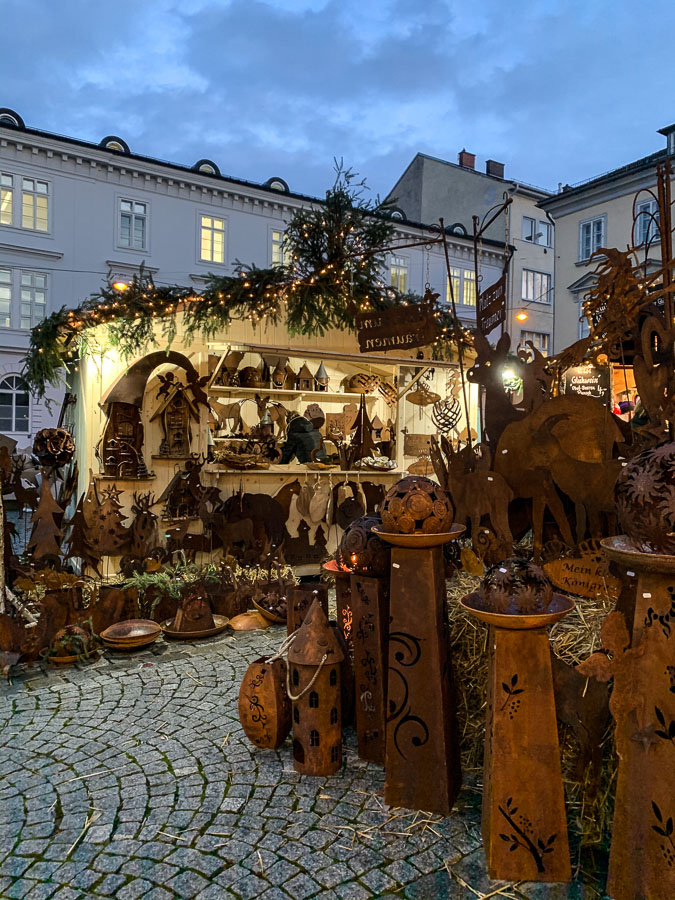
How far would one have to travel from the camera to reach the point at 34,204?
53.2 feet

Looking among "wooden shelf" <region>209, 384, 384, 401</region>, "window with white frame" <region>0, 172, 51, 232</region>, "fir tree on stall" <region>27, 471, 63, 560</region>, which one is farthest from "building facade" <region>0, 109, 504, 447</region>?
"fir tree on stall" <region>27, 471, 63, 560</region>

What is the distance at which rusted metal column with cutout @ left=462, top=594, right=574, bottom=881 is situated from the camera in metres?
2.10

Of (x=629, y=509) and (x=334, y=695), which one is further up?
(x=629, y=509)

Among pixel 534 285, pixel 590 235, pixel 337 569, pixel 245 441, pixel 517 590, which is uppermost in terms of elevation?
pixel 590 235

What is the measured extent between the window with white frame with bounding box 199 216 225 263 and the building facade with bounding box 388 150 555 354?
571 cm

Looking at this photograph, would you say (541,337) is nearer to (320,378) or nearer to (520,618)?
(320,378)

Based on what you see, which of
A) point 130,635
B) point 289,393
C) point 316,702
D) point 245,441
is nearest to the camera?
point 316,702

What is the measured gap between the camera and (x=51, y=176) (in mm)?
16156

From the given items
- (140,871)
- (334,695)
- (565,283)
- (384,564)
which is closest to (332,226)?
(384,564)

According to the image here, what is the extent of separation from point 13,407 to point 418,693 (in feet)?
60.3

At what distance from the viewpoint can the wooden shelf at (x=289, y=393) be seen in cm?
703

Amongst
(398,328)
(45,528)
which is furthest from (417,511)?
(45,528)

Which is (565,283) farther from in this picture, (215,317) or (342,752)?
(342,752)

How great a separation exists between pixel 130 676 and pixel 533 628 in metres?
3.04
